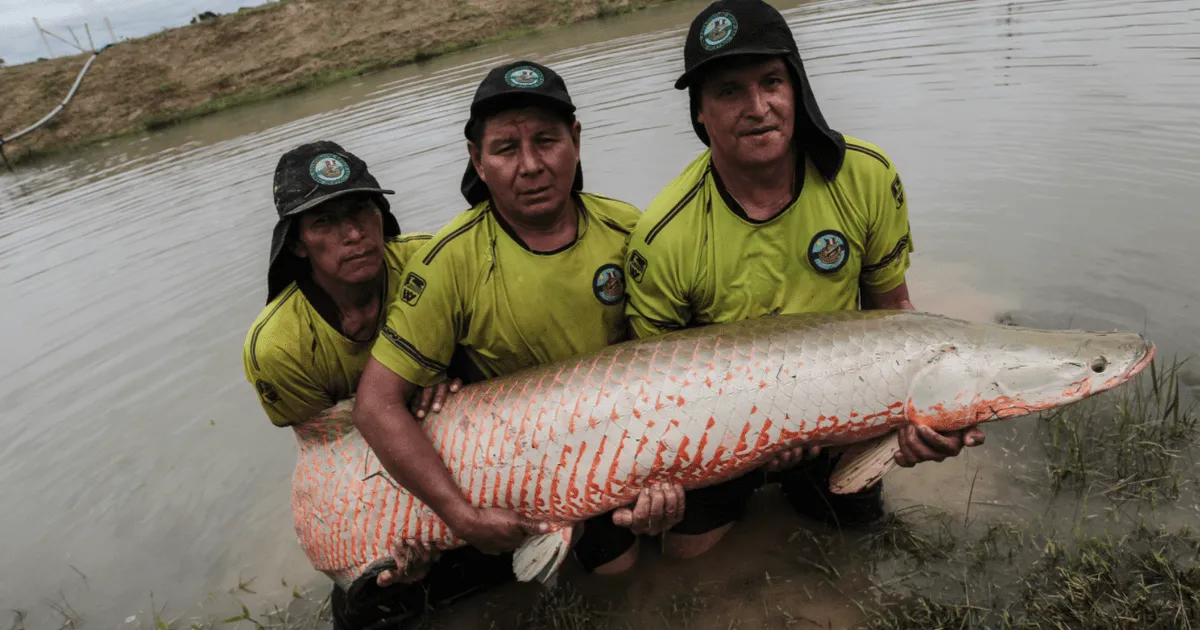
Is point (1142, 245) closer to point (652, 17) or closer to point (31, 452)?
point (31, 452)

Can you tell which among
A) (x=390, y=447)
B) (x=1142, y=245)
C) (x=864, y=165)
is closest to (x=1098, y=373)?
(x=864, y=165)

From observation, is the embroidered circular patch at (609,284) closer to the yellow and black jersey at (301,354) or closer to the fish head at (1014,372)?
the yellow and black jersey at (301,354)

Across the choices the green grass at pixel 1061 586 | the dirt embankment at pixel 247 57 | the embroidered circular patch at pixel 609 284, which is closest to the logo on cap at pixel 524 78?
the embroidered circular patch at pixel 609 284

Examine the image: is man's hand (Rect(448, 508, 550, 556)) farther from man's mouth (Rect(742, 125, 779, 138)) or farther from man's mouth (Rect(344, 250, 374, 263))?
man's mouth (Rect(742, 125, 779, 138))

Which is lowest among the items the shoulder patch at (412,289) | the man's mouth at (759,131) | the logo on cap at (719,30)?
the shoulder patch at (412,289)

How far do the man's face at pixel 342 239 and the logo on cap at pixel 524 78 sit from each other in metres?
0.77

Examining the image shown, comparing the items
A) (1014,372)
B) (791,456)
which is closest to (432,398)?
(791,456)

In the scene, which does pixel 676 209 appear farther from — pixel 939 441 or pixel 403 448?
pixel 403 448

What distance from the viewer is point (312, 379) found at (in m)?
2.80

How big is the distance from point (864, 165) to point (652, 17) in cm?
2259

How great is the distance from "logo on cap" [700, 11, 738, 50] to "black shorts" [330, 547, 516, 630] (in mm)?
2226

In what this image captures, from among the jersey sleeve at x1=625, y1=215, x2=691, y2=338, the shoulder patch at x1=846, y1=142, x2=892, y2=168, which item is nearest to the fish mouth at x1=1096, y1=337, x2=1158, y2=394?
the shoulder patch at x1=846, y1=142, x2=892, y2=168

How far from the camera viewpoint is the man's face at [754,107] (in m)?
2.48

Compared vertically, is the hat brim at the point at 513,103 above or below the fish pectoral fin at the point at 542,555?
above
